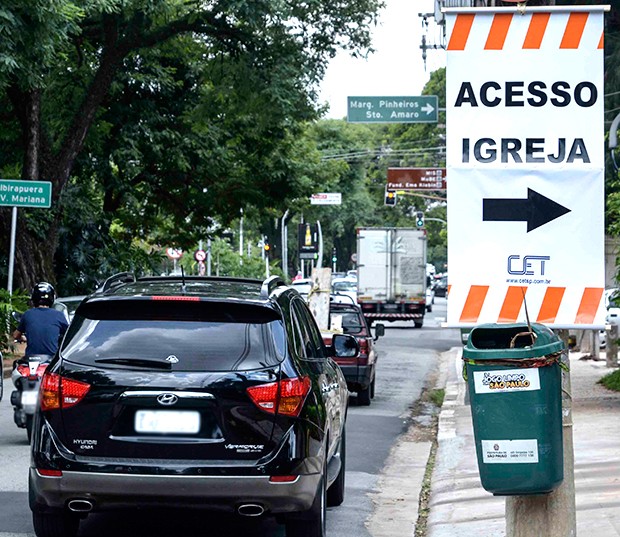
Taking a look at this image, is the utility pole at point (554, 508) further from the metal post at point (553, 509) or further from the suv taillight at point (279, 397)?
the suv taillight at point (279, 397)

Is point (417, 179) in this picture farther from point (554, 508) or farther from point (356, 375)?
point (554, 508)

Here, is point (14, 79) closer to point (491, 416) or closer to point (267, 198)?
point (267, 198)

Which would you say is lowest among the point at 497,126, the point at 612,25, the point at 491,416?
the point at 491,416

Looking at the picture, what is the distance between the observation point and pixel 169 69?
104ft

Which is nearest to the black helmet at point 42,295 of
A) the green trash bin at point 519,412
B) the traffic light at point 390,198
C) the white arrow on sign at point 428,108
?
the green trash bin at point 519,412

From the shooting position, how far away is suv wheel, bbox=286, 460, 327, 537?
762 cm

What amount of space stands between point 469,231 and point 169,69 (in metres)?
25.6

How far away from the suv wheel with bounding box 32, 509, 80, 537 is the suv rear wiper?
3.61ft

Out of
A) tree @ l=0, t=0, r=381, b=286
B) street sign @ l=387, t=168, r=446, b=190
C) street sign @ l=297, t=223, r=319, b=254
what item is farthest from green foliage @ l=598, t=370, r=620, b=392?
street sign @ l=297, t=223, r=319, b=254

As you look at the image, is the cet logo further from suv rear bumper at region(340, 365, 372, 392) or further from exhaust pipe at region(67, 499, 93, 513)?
suv rear bumper at region(340, 365, 372, 392)

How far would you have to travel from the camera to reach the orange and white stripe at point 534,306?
6.80m

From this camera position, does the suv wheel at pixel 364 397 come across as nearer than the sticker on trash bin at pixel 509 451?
No

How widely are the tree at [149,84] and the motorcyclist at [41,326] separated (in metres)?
7.12

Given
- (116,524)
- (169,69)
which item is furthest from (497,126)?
(169,69)
